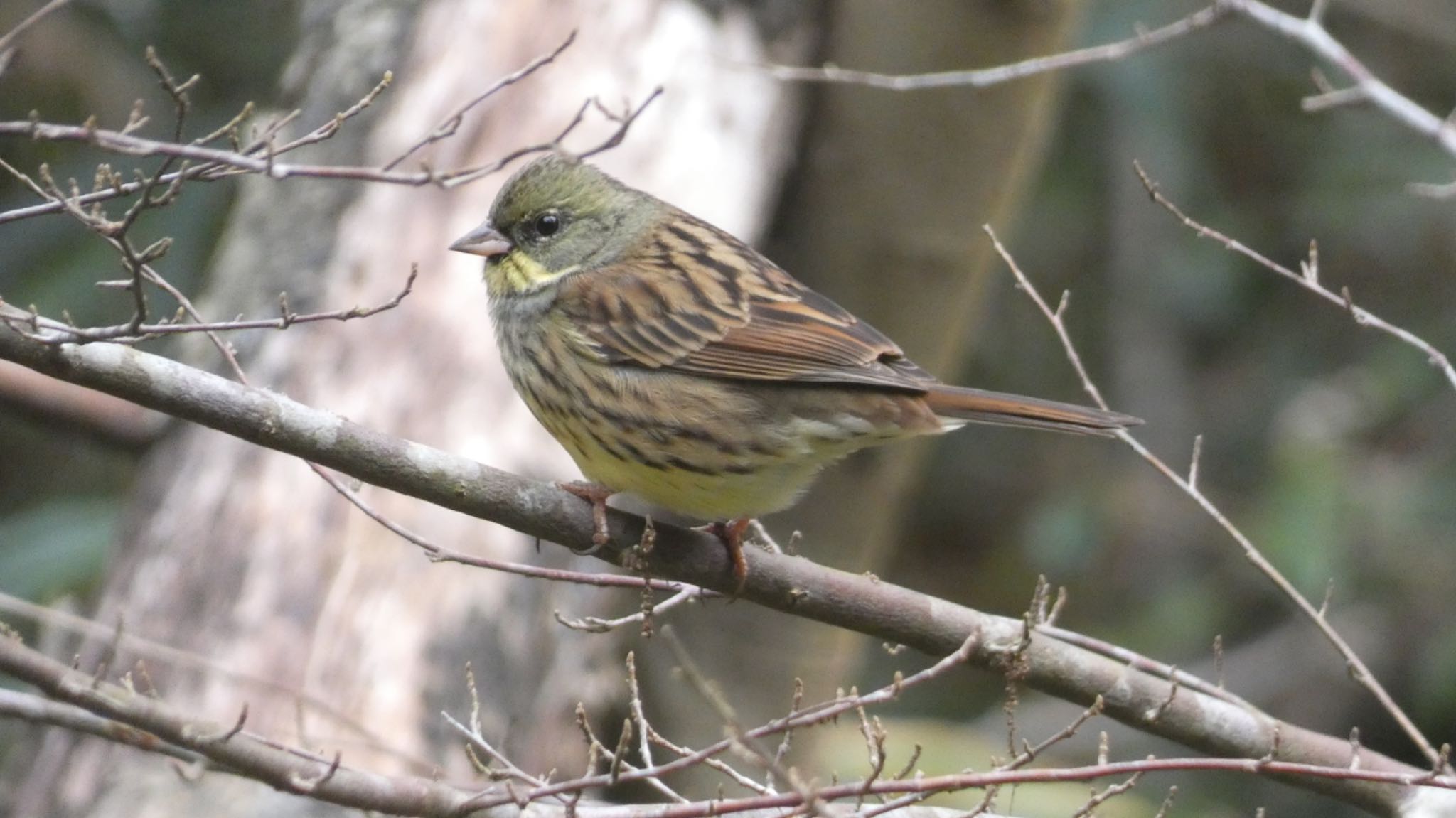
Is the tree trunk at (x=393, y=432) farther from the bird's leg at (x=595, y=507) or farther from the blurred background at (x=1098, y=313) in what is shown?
the bird's leg at (x=595, y=507)

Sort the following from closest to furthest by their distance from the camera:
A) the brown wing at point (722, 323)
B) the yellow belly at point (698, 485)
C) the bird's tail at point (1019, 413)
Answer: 1. the bird's tail at point (1019, 413)
2. the yellow belly at point (698, 485)
3. the brown wing at point (722, 323)

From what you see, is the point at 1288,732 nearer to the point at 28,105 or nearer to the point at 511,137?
the point at 511,137

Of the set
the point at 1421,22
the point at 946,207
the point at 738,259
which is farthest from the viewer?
the point at 1421,22

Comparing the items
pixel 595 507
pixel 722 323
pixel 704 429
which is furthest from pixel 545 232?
pixel 595 507

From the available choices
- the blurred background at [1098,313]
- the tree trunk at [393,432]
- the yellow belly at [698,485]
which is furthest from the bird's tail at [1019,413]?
the blurred background at [1098,313]

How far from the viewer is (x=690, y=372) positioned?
3676mm

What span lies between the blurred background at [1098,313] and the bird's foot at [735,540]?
8.56ft

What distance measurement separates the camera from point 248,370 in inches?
195

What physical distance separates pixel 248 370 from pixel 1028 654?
2.84 m

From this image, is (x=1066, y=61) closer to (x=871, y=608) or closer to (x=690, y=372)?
(x=690, y=372)

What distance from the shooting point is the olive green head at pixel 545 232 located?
4.00 metres

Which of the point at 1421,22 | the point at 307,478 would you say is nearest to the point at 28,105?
the point at 307,478

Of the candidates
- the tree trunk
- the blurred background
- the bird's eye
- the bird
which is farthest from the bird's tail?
the blurred background

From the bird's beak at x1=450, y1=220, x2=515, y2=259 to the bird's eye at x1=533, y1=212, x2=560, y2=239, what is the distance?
8cm
